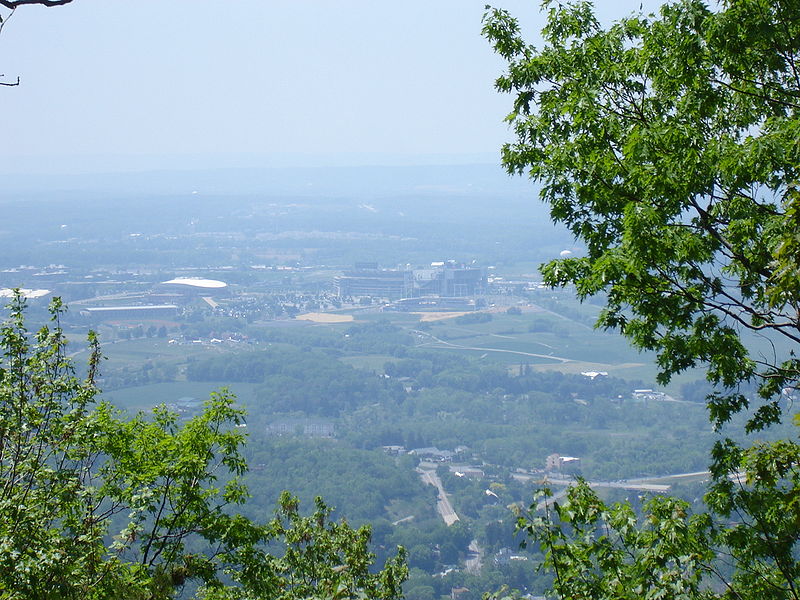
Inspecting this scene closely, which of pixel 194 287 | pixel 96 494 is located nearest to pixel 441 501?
pixel 96 494

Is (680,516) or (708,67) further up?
(708,67)

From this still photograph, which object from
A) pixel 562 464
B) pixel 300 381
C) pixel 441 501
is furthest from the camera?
pixel 300 381

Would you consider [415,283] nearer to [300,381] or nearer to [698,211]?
[300,381]

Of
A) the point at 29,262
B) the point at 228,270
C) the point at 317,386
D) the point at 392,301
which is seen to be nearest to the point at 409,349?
the point at 317,386

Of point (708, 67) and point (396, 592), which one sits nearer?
point (708, 67)

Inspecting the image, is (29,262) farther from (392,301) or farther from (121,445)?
(121,445)

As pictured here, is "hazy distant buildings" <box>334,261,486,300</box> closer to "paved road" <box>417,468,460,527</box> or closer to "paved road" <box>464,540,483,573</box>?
"paved road" <box>417,468,460,527</box>

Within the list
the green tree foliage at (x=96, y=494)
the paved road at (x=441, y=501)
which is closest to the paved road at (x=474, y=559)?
the paved road at (x=441, y=501)
